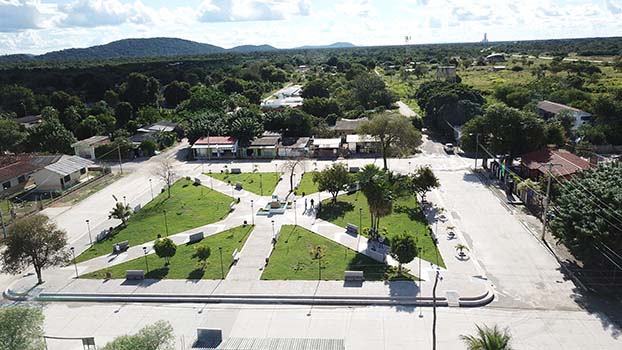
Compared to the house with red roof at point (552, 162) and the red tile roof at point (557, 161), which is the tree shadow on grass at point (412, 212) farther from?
the red tile roof at point (557, 161)

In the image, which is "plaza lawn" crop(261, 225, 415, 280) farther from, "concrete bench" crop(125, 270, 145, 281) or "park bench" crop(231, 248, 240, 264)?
"concrete bench" crop(125, 270, 145, 281)

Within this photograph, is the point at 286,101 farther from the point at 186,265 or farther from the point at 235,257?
the point at 186,265

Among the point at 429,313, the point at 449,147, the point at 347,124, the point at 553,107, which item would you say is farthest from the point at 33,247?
the point at 553,107

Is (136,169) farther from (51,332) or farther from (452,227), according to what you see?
(452,227)

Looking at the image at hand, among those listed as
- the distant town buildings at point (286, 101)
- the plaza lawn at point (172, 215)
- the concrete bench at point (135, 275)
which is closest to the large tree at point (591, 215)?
the plaza lawn at point (172, 215)

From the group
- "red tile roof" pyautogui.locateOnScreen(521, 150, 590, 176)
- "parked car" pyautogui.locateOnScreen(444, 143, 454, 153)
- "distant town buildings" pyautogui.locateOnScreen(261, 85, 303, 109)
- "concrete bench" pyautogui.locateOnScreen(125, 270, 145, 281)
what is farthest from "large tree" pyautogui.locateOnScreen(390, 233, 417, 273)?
"distant town buildings" pyautogui.locateOnScreen(261, 85, 303, 109)
